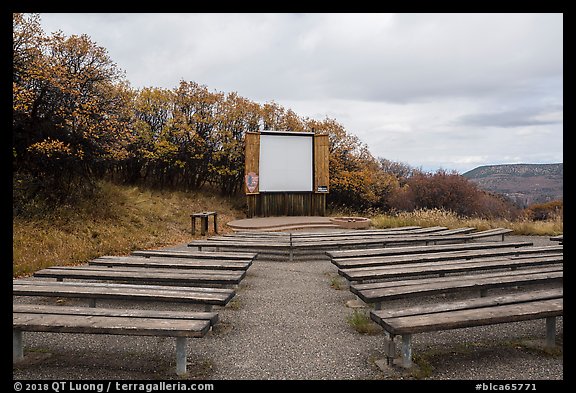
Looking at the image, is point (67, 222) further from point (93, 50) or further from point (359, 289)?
point (359, 289)

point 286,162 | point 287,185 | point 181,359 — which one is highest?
point 286,162

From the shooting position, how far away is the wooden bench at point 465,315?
301 centimetres

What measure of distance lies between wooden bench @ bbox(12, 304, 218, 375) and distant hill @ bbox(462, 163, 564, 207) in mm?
23176

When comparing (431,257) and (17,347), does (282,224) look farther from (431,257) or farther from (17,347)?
(17,347)

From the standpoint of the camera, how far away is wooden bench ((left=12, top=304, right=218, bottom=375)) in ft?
9.66

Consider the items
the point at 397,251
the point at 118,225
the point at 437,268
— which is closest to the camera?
the point at 437,268

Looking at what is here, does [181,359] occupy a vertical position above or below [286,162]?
below

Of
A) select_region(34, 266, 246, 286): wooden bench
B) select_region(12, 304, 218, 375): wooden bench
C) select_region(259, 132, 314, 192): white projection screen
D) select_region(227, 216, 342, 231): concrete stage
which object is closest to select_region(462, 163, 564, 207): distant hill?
select_region(259, 132, 314, 192): white projection screen

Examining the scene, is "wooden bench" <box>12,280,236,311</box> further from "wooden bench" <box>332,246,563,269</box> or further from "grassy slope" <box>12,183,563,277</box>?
"grassy slope" <box>12,183,563,277</box>

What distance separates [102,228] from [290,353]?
8960mm

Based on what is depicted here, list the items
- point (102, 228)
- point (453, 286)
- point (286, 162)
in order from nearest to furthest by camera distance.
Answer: point (453, 286)
point (102, 228)
point (286, 162)

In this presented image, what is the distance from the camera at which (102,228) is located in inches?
421

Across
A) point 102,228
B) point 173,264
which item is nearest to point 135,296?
point 173,264

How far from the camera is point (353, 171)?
20578 millimetres
